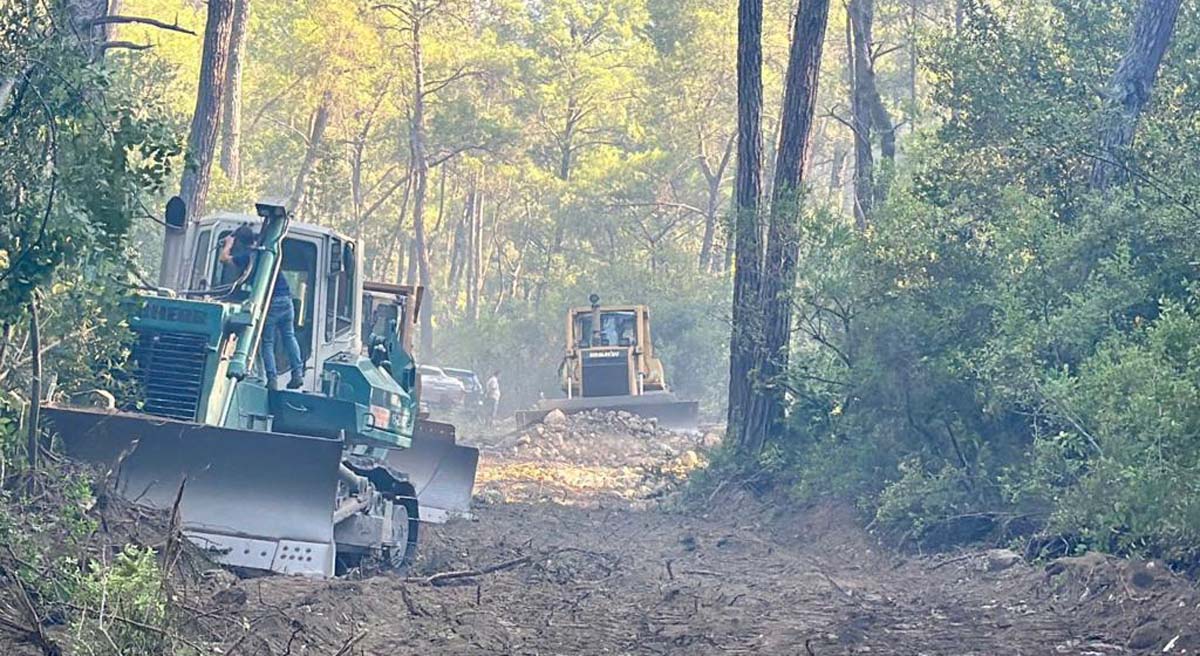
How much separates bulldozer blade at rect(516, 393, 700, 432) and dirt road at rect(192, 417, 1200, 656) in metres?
15.5

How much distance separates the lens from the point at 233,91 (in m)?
31.5

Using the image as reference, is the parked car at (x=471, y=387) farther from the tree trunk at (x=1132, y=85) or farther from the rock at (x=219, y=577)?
the rock at (x=219, y=577)

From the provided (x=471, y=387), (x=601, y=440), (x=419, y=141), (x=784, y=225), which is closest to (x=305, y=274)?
(x=784, y=225)

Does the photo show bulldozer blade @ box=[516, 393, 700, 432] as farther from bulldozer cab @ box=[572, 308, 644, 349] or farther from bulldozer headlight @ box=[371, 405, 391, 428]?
bulldozer headlight @ box=[371, 405, 391, 428]

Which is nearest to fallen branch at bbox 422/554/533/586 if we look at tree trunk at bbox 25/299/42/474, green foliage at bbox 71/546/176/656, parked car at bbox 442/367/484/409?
tree trunk at bbox 25/299/42/474

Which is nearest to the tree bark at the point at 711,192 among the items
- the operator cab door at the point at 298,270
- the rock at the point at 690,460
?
the rock at the point at 690,460

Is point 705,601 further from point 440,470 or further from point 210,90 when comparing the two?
point 210,90

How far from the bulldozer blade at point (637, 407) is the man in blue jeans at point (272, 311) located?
21150mm

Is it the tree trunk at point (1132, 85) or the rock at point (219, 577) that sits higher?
the tree trunk at point (1132, 85)

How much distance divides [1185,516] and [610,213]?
156 ft

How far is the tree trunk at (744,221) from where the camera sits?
20875mm

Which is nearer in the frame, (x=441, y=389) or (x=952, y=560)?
(x=952, y=560)

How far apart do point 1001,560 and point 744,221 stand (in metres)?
8.17

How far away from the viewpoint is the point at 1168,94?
17875 millimetres
